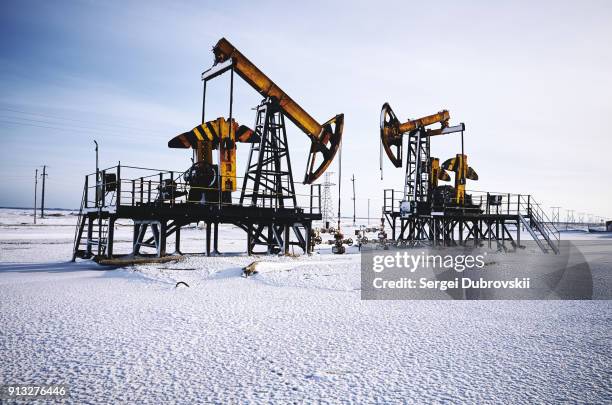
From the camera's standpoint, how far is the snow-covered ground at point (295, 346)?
3344 mm

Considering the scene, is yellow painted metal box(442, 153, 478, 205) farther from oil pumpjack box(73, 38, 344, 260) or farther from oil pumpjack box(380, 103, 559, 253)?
oil pumpjack box(73, 38, 344, 260)

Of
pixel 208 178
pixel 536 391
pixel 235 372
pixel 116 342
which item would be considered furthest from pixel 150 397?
pixel 208 178

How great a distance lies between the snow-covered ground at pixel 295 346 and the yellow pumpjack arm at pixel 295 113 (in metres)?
8.36

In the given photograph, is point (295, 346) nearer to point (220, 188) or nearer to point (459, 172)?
point (220, 188)

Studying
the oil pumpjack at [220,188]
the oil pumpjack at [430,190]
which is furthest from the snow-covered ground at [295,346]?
the oil pumpjack at [430,190]

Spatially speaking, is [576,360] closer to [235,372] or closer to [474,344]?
[474,344]

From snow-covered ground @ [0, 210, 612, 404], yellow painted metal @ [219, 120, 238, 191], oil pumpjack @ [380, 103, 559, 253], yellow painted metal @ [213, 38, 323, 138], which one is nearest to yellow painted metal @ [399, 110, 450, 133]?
oil pumpjack @ [380, 103, 559, 253]

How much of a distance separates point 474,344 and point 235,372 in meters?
2.74

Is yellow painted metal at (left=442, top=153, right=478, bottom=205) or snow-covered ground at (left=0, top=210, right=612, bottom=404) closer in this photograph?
snow-covered ground at (left=0, top=210, right=612, bottom=404)

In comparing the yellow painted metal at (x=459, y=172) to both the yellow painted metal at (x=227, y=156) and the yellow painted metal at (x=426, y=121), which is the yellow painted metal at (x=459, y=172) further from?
the yellow painted metal at (x=227, y=156)

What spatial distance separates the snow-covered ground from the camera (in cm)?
334

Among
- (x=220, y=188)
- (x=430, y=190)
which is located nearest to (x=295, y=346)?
(x=220, y=188)

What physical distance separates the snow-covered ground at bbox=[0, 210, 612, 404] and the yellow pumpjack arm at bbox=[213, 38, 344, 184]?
8362 millimetres

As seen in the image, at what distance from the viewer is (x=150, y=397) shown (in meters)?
3.16
